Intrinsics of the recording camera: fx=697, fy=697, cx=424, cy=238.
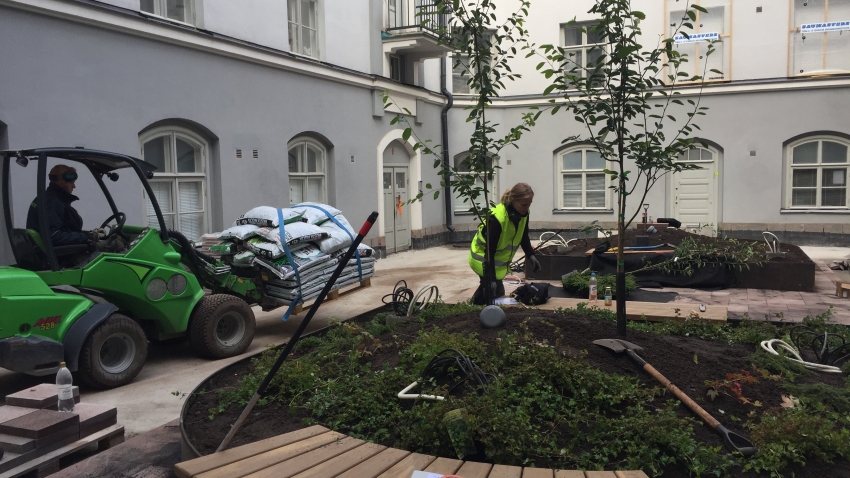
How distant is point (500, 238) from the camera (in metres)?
6.88

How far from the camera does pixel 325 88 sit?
1448cm

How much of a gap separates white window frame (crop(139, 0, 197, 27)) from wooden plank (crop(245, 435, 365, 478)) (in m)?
8.49

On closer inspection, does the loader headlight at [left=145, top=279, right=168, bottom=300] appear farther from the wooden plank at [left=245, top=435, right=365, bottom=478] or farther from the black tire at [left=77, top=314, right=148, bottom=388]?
the wooden plank at [left=245, top=435, right=365, bottom=478]

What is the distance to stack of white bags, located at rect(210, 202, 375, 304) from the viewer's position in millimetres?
8070

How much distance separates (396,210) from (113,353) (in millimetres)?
11646

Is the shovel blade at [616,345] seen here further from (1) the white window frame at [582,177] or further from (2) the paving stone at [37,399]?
(1) the white window frame at [582,177]

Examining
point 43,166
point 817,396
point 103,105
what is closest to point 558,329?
point 817,396

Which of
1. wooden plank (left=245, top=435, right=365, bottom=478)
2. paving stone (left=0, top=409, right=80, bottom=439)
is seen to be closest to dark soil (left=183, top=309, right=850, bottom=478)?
wooden plank (left=245, top=435, right=365, bottom=478)

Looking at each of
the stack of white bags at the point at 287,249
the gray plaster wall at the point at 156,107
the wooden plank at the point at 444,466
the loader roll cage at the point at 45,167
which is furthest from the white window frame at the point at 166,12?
the wooden plank at the point at 444,466

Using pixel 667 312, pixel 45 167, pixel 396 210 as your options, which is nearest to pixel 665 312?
pixel 667 312

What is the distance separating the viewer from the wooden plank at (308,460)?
3.09 meters

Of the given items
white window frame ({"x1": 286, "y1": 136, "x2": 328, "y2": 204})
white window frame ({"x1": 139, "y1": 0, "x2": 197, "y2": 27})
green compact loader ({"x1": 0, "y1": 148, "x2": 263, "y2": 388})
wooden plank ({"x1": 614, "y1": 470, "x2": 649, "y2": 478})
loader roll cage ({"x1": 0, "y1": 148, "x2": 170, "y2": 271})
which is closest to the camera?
wooden plank ({"x1": 614, "y1": 470, "x2": 649, "y2": 478})

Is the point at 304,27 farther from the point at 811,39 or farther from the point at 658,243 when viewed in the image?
the point at 811,39

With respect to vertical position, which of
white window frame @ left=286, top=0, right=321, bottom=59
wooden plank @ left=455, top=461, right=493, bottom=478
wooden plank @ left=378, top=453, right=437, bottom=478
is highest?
white window frame @ left=286, top=0, right=321, bottom=59
